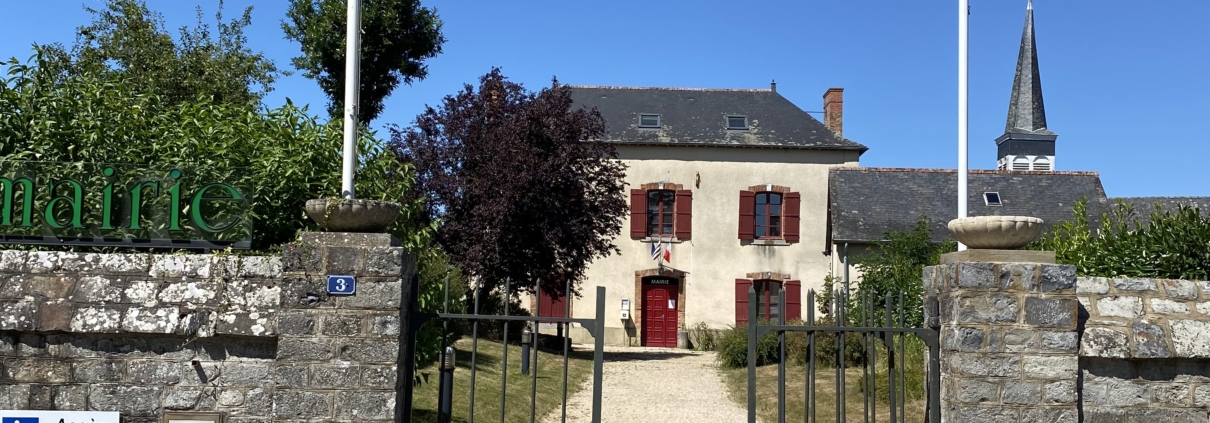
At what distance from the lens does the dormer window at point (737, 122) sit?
2517 cm

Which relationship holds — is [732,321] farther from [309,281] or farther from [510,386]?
[309,281]

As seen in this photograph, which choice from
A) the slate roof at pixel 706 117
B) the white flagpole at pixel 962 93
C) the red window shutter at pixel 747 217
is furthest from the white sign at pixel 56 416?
the red window shutter at pixel 747 217

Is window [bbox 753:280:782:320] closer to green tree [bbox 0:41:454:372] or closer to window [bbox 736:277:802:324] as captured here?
window [bbox 736:277:802:324]

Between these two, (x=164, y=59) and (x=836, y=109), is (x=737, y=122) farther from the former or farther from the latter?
(x=164, y=59)

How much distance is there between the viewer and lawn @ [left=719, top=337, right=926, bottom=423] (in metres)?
10.5

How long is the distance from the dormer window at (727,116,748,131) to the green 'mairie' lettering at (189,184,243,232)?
802 inches

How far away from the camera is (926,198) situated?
24453 mm

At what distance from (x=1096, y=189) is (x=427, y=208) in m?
16.6

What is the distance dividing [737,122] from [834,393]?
13.3 m

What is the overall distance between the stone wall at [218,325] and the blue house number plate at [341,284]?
3 cm

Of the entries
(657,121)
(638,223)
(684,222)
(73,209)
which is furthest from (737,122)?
(73,209)

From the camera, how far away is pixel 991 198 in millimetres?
24562

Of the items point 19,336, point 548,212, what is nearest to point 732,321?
point 548,212

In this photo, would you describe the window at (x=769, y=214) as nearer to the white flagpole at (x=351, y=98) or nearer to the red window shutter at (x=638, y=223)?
the red window shutter at (x=638, y=223)
